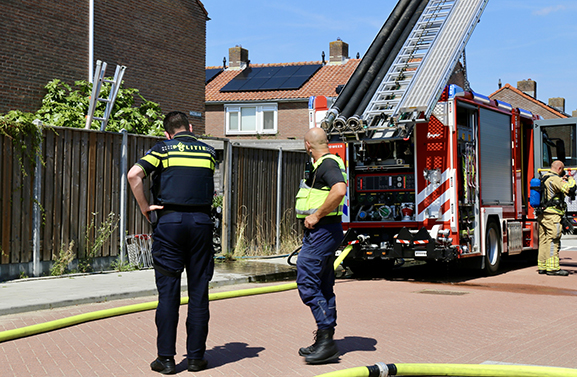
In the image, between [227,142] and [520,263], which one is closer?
[227,142]

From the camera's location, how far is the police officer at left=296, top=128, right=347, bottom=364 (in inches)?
225

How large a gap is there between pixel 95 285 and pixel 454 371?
6206 mm

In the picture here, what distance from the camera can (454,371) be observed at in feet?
16.4

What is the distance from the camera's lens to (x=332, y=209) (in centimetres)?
569

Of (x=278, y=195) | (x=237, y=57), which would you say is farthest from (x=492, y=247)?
(x=237, y=57)

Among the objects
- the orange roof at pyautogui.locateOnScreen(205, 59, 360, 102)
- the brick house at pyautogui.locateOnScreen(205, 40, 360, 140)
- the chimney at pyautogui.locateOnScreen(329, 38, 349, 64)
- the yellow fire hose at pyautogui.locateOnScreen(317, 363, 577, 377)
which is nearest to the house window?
the brick house at pyautogui.locateOnScreen(205, 40, 360, 140)

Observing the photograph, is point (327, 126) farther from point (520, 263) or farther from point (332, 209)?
point (520, 263)

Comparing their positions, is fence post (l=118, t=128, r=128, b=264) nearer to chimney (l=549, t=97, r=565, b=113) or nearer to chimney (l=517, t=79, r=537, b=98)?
chimney (l=517, t=79, r=537, b=98)

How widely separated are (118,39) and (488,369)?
16243mm

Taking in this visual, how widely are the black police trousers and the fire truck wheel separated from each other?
25.9ft

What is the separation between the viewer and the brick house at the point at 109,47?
16.1m

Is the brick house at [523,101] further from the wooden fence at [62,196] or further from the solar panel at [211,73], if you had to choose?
the wooden fence at [62,196]

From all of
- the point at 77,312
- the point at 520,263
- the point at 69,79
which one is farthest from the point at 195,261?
the point at 69,79

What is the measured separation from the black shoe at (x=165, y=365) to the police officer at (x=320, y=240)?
3.62ft
